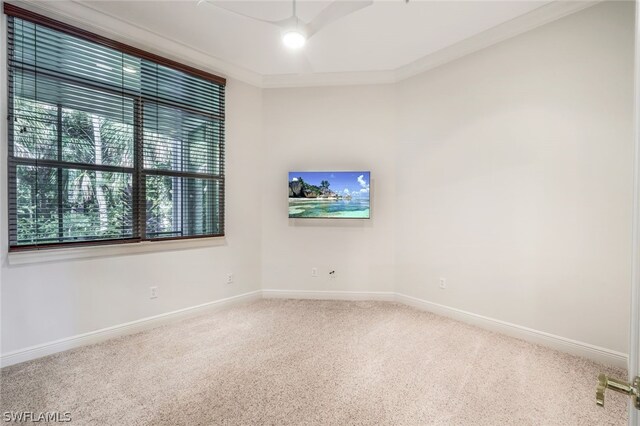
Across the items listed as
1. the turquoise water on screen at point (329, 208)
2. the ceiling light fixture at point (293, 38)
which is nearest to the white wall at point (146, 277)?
the turquoise water on screen at point (329, 208)

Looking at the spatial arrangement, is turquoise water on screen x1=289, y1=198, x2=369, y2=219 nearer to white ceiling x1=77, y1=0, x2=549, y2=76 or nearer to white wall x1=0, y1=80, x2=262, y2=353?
white wall x1=0, y1=80, x2=262, y2=353

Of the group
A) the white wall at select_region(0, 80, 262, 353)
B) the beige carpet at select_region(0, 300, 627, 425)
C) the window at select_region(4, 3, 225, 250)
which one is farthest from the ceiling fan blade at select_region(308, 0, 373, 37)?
the beige carpet at select_region(0, 300, 627, 425)

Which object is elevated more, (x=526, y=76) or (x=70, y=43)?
(x=70, y=43)

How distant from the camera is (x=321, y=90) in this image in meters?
3.91

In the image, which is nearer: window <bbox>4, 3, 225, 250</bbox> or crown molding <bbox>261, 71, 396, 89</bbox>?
window <bbox>4, 3, 225, 250</bbox>

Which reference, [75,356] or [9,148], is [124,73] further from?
[75,356]

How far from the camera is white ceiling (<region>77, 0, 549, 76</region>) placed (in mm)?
2562

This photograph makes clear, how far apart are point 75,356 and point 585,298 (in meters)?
4.20

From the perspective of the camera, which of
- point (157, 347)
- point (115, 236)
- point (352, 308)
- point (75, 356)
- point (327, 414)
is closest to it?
point (327, 414)

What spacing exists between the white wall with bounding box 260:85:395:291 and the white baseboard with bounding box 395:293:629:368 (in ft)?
2.27

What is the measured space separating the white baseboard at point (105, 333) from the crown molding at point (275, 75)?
2.68 m

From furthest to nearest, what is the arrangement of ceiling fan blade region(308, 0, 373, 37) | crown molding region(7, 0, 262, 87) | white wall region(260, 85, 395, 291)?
white wall region(260, 85, 395, 291)
crown molding region(7, 0, 262, 87)
ceiling fan blade region(308, 0, 373, 37)


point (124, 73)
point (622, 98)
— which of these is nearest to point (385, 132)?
point (622, 98)

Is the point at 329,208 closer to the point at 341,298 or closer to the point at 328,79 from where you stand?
the point at 341,298
